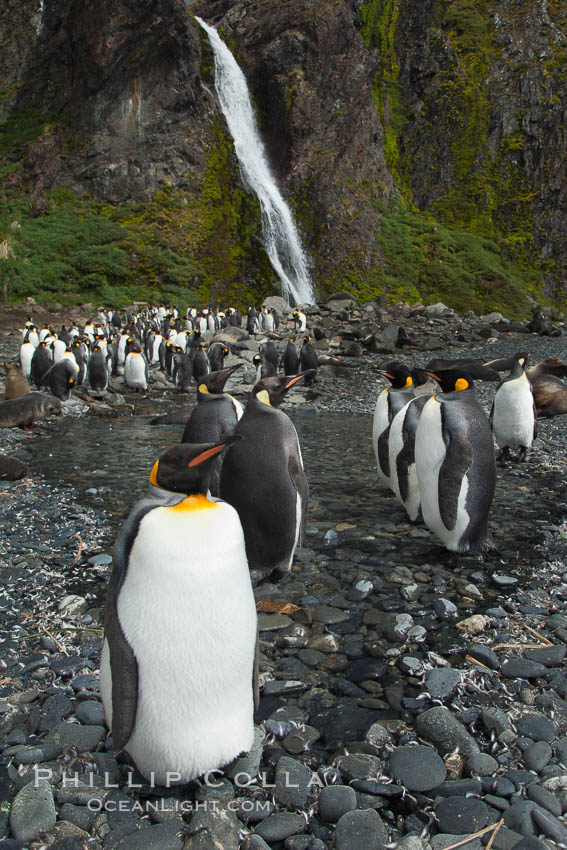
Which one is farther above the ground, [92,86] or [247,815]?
[92,86]

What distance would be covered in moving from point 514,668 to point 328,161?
109 feet

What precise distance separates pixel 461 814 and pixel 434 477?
275 cm

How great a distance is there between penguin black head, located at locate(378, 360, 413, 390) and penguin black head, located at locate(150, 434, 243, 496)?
438cm

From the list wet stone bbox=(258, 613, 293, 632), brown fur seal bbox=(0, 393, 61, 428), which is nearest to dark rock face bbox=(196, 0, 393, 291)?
brown fur seal bbox=(0, 393, 61, 428)

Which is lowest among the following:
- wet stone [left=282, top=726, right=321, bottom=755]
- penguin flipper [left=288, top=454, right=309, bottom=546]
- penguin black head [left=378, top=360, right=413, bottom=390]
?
wet stone [left=282, top=726, right=321, bottom=755]

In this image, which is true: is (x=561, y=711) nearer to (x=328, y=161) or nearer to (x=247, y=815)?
(x=247, y=815)

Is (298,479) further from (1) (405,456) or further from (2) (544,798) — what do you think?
(2) (544,798)

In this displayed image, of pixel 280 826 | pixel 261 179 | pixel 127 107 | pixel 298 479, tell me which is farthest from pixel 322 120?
pixel 280 826

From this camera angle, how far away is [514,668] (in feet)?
9.84

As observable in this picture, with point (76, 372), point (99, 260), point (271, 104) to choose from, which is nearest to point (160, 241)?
point (99, 260)

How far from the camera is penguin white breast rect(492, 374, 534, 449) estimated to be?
300 inches

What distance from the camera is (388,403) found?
646 centimetres

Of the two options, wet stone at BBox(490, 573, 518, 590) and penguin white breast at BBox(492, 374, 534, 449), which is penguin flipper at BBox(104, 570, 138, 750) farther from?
penguin white breast at BBox(492, 374, 534, 449)

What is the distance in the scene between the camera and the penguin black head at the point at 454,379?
4684mm
